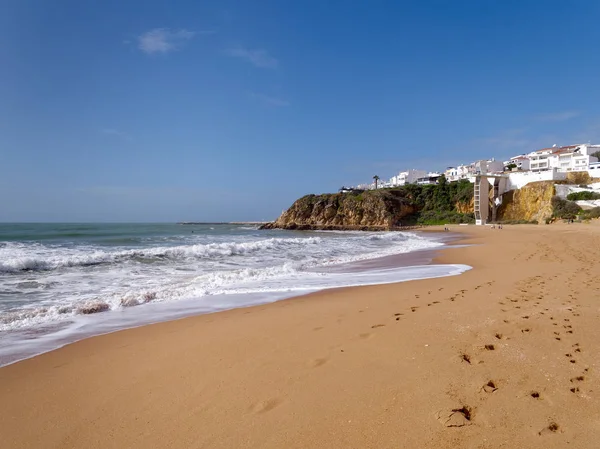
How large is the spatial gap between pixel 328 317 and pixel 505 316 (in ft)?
7.81

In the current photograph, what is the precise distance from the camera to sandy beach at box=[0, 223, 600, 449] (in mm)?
2270

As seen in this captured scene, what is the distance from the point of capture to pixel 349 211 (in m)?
64.1

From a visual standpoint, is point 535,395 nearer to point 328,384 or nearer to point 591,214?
point 328,384

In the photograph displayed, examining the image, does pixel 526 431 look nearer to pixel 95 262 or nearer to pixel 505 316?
pixel 505 316

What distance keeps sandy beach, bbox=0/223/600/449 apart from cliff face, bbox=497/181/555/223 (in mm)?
44116

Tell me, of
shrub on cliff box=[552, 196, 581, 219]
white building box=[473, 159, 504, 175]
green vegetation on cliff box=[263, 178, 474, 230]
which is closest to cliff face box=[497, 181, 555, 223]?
shrub on cliff box=[552, 196, 581, 219]

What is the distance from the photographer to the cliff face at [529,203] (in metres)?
41.7

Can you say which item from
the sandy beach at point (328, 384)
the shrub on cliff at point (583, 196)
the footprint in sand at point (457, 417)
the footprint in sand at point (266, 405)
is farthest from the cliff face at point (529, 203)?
the footprint in sand at point (266, 405)

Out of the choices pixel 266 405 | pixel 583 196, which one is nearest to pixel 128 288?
pixel 266 405

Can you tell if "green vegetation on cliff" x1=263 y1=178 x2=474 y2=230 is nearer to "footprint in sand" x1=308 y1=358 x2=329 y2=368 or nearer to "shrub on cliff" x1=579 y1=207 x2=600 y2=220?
"shrub on cliff" x1=579 y1=207 x2=600 y2=220

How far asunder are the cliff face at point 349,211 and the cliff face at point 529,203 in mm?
16164

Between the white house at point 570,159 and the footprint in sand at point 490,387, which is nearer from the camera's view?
the footprint in sand at point 490,387

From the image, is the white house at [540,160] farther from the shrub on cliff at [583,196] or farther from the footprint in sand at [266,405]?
the footprint in sand at [266,405]

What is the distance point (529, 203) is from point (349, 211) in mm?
28075
